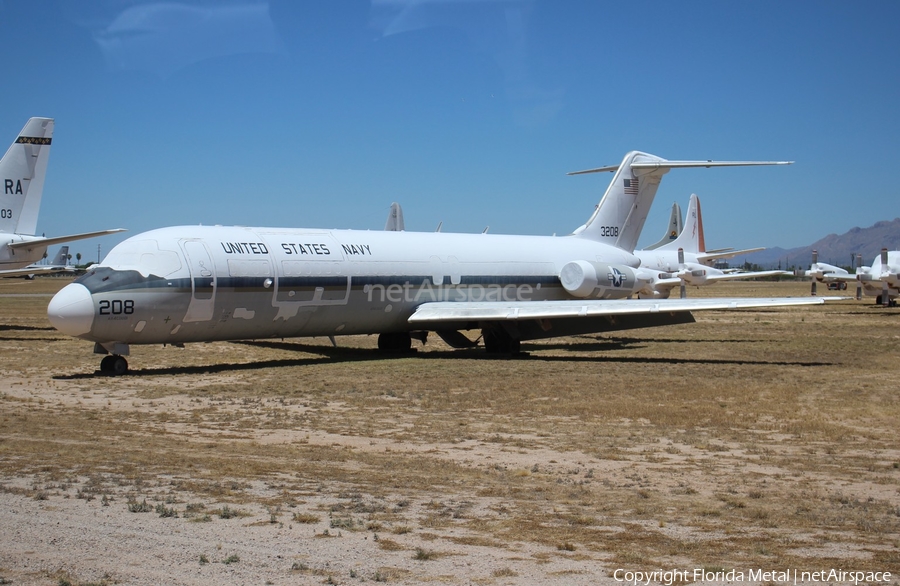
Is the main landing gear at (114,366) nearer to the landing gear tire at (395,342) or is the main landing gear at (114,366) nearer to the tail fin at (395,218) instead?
the landing gear tire at (395,342)

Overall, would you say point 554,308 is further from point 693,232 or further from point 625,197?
point 693,232

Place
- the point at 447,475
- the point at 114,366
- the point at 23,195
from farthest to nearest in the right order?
the point at 23,195 < the point at 114,366 < the point at 447,475

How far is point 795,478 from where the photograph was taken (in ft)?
34.6

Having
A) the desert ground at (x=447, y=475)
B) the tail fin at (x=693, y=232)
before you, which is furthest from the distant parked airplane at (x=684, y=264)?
the desert ground at (x=447, y=475)

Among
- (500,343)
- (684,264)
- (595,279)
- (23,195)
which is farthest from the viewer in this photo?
(684,264)

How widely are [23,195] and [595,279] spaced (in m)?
21.6

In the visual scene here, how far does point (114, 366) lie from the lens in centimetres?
2105

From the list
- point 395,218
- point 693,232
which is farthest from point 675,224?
point 395,218

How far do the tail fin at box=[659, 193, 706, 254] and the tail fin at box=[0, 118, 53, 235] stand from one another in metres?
38.7

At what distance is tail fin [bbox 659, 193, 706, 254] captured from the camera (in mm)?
61625

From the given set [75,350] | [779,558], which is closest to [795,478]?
[779,558]

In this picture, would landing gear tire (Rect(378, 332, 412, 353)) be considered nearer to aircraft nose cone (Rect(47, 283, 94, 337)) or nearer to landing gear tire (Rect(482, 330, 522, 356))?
landing gear tire (Rect(482, 330, 522, 356))

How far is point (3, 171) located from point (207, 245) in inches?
685

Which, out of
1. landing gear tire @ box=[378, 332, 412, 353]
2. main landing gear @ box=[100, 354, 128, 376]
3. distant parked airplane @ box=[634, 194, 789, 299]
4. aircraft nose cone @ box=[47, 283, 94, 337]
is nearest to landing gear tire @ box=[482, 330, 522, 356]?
landing gear tire @ box=[378, 332, 412, 353]
